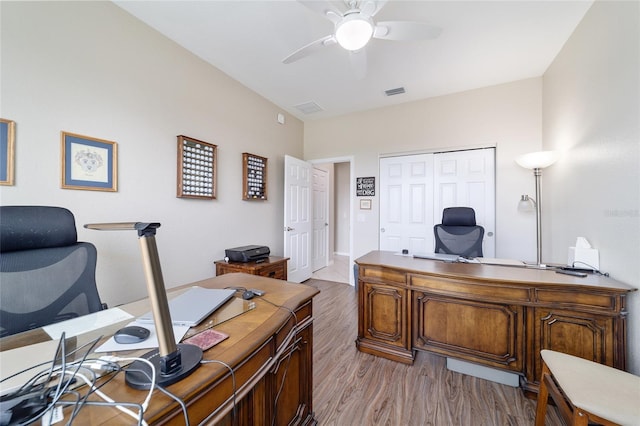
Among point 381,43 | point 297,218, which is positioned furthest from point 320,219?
point 381,43

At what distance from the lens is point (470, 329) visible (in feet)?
5.95

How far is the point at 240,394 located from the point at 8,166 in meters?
2.09

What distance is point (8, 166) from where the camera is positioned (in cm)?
149

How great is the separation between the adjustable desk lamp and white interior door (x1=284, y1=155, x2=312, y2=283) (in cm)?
315

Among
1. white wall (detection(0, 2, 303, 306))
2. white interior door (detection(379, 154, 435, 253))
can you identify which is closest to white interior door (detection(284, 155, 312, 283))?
white wall (detection(0, 2, 303, 306))

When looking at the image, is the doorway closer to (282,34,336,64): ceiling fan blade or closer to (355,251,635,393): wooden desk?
(355,251,635,393): wooden desk

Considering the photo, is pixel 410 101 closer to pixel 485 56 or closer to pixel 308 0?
pixel 485 56

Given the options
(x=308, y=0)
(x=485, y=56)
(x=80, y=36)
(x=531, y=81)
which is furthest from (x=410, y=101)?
(x=80, y=36)

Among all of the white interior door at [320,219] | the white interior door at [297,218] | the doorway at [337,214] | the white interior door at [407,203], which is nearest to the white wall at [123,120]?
the white interior door at [297,218]

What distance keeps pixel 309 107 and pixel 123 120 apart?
8.65 ft

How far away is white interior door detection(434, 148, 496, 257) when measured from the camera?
10.6 ft

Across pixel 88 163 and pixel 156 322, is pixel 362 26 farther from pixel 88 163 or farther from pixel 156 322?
pixel 88 163

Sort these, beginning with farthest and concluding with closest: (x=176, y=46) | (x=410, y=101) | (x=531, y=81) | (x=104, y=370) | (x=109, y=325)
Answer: (x=410, y=101) < (x=531, y=81) < (x=176, y=46) < (x=109, y=325) < (x=104, y=370)

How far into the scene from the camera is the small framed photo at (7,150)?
4.83 feet
